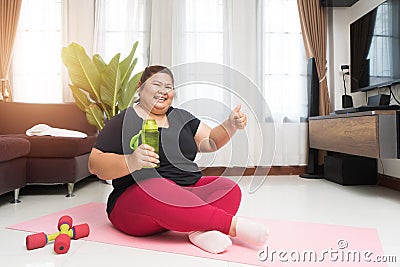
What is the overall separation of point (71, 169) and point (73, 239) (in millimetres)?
1175

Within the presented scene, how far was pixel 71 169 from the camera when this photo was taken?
2.71 meters

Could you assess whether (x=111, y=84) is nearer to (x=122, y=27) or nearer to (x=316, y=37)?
(x=122, y=27)

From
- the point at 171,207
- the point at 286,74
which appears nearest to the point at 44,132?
the point at 171,207

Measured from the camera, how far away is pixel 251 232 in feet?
4.65

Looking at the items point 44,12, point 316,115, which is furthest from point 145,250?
point 44,12

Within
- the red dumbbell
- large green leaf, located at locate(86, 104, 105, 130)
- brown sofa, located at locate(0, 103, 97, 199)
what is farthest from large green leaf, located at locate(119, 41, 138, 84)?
the red dumbbell

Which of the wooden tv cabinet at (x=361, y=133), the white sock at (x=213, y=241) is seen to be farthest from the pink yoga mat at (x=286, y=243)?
the wooden tv cabinet at (x=361, y=133)

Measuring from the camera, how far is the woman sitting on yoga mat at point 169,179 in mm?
1425

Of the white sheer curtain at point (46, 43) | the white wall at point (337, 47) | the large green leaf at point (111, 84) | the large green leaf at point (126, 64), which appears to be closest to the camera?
the large green leaf at point (111, 84)

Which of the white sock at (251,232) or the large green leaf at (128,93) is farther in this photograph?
the large green leaf at (128,93)

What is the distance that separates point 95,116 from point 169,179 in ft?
6.30

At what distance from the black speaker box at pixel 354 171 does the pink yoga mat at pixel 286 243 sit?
1441 mm

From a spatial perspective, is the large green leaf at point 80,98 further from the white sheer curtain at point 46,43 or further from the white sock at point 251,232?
the white sock at point 251,232

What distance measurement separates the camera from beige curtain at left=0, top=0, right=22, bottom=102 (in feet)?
12.1
